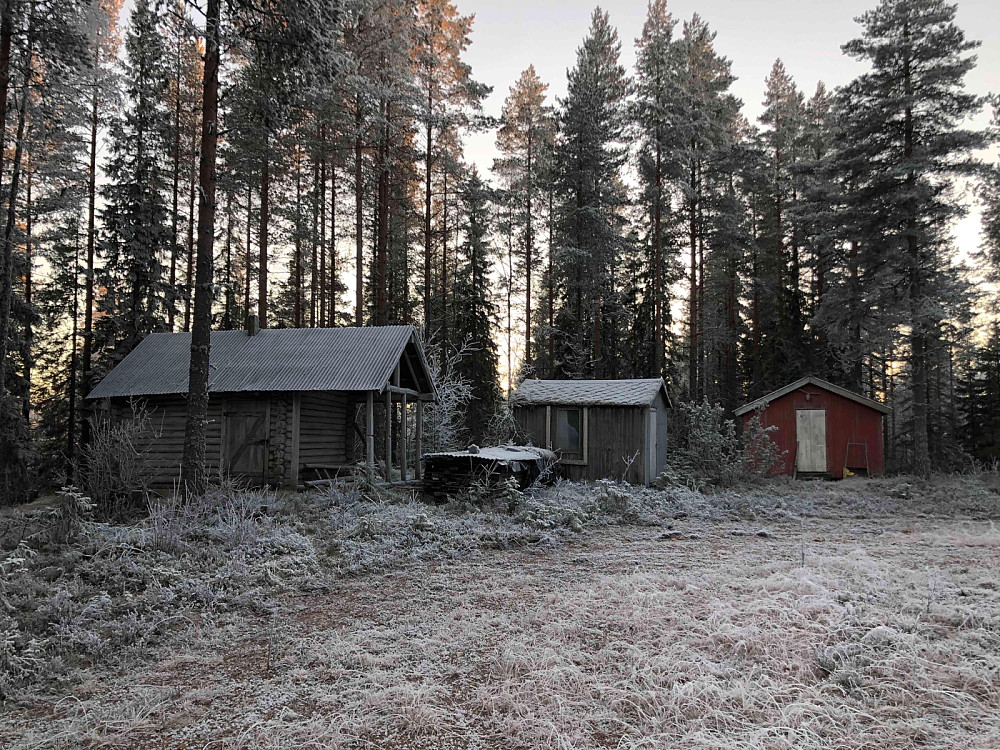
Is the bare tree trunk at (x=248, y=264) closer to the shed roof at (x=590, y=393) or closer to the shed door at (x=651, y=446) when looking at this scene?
the shed roof at (x=590, y=393)

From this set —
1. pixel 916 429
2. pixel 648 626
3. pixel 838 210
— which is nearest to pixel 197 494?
pixel 648 626

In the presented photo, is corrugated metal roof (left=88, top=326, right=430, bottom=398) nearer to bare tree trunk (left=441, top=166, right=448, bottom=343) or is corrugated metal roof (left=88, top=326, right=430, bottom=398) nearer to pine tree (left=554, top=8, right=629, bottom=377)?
bare tree trunk (left=441, top=166, right=448, bottom=343)

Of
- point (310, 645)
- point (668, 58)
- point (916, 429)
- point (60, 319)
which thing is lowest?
point (310, 645)

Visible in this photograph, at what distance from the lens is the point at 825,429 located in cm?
1930

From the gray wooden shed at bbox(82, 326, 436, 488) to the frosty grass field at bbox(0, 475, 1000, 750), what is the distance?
17.5 feet

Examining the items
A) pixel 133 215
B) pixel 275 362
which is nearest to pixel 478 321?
pixel 275 362

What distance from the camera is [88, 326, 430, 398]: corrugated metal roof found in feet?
43.8

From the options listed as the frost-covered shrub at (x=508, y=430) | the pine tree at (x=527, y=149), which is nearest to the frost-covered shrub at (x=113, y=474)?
the frost-covered shrub at (x=508, y=430)

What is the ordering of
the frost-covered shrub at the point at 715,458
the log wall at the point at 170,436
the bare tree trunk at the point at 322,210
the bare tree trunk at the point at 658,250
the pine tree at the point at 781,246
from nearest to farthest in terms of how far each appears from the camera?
the log wall at the point at 170,436
the frost-covered shrub at the point at 715,458
the bare tree trunk at the point at 322,210
the bare tree trunk at the point at 658,250
the pine tree at the point at 781,246

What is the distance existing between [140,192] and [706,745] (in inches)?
814

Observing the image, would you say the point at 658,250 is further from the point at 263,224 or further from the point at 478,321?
the point at 263,224

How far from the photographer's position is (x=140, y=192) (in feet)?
58.2

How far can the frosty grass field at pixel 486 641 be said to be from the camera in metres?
3.21

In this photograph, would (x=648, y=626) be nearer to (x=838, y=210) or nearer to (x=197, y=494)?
(x=197, y=494)
